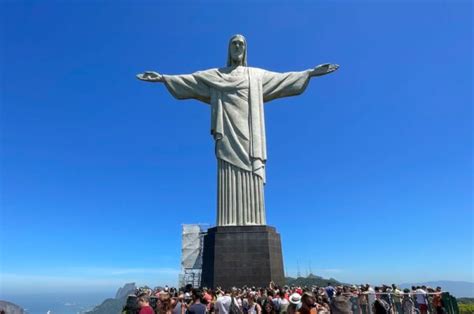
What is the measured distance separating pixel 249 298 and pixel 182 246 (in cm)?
3390

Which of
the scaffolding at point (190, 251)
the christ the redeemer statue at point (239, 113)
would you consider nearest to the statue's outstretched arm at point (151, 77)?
the christ the redeemer statue at point (239, 113)

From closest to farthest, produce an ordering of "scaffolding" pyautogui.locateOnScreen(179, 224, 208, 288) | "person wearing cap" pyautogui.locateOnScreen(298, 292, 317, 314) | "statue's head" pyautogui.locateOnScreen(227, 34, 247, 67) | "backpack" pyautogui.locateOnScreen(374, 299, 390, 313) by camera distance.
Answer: "person wearing cap" pyautogui.locateOnScreen(298, 292, 317, 314)
"backpack" pyautogui.locateOnScreen(374, 299, 390, 313)
"statue's head" pyautogui.locateOnScreen(227, 34, 247, 67)
"scaffolding" pyautogui.locateOnScreen(179, 224, 208, 288)

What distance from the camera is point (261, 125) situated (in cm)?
1593

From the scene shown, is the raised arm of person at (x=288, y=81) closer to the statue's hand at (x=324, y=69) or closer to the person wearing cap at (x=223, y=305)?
the statue's hand at (x=324, y=69)

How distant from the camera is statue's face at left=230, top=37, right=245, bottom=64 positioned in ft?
54.5

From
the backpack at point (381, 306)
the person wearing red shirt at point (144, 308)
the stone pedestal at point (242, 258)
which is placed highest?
the stone pedestal at point (242, 258)

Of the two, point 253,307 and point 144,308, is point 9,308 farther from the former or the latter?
point 253,307

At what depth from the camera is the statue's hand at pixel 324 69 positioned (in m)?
16.8

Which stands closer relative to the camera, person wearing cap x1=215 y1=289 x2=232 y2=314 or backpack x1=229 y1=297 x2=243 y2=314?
person wearing cap x1=215 y1=289 x2=232 y2=314

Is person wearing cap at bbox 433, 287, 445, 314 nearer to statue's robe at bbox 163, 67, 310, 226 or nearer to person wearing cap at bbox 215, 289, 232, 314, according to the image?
person wearing cap at bbox 215, 289, 232, 314

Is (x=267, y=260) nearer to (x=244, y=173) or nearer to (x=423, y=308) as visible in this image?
(x=244, y=173)

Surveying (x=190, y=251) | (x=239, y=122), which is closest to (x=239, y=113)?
(x=239, y=122)

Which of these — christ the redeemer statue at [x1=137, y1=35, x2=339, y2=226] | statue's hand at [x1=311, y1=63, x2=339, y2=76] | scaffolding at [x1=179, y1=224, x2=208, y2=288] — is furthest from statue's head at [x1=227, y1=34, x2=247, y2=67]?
scaffolding at [x1=179, y1=224, x2=208, y2=288]

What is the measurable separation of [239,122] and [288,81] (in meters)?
3.26
